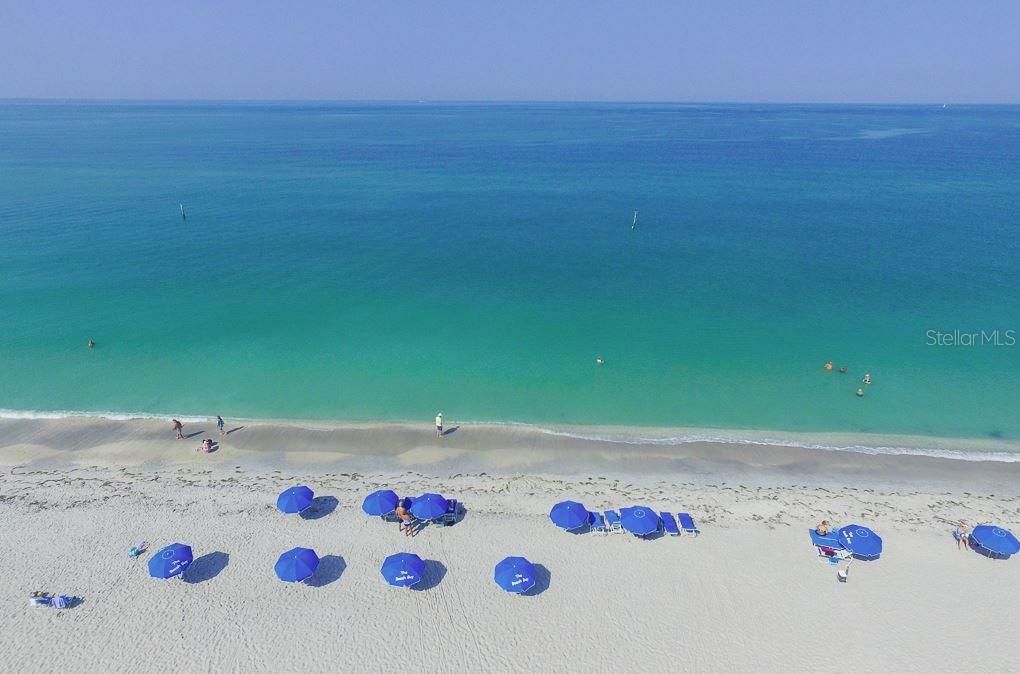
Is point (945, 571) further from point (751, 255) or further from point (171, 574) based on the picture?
point (751, 255)

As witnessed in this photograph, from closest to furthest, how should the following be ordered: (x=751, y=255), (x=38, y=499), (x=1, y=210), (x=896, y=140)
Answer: (x=38, y=499), (x=751, y=255), (x=1, y=210), (x=896, y=140)

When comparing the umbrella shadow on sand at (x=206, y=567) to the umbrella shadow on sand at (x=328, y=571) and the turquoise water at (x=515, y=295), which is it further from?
the turquoise water at (x=515, y=295)

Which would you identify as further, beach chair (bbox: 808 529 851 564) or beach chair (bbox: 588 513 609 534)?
beach chair (bbox: 588 513 609 534)

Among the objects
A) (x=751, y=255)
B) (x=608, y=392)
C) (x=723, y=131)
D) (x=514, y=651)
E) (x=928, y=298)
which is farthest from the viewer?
(x=723, y=131)

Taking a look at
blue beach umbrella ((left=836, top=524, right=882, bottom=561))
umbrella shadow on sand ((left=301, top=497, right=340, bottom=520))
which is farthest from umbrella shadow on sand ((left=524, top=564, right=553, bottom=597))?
blue beach umbrella ((left=836, top=524, right=882, bottom=561))

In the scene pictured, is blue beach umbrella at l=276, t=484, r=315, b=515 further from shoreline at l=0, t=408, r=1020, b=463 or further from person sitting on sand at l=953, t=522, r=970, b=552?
person sitting on sand at l=953, t=522, r=970, b=552

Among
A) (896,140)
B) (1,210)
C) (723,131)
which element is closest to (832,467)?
(1,210)

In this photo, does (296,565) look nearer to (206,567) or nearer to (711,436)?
(206,567)

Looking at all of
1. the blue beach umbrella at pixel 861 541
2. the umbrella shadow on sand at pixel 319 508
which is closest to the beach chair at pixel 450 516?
the umbrella shadow on sand at pixel 319 508
